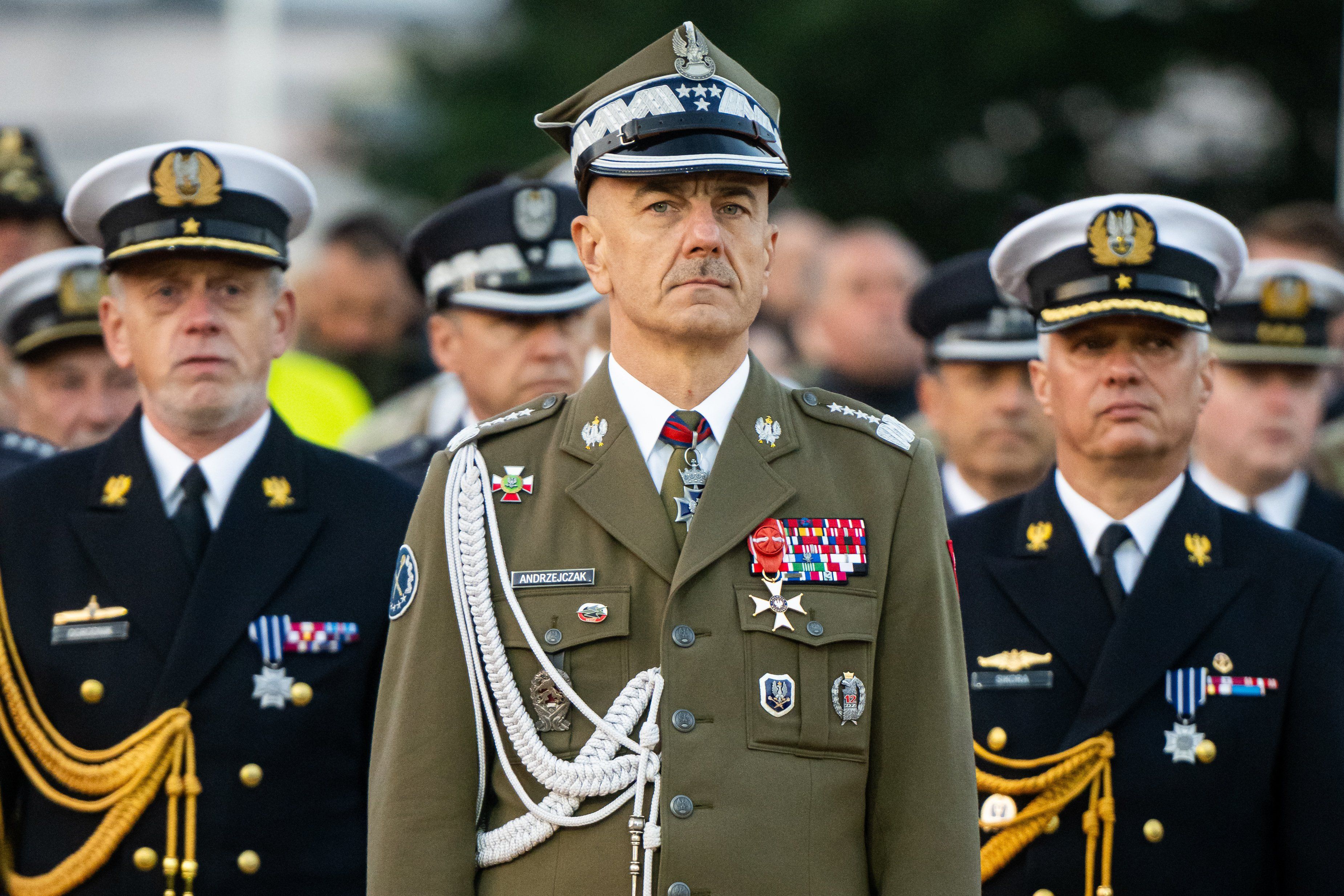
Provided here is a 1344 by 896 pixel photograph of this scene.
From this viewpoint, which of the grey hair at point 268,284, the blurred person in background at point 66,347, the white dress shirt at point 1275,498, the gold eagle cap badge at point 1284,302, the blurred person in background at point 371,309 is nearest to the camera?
the grey hair at point 268,284

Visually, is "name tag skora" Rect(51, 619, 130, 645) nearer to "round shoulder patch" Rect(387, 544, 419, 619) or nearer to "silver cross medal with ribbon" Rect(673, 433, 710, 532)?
"round shoulder patch" Rect(387, 544, 419, 619)

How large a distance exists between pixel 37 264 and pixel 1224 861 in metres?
4.05

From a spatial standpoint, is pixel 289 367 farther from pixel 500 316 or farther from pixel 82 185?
pixel 82 185

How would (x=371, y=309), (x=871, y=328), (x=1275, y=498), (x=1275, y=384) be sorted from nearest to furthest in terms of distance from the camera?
1. (x=1275, y=384)
2. (x=1275, y=498)
3. (x=871, y=328)
4. (x=371, y=309)

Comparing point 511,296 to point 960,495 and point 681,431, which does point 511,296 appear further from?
point 681,431

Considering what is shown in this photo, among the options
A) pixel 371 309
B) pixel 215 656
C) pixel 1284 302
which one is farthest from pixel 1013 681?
pixel 371 309

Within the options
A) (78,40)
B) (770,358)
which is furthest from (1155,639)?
(78,40)

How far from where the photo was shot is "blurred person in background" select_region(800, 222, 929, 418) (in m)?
8.34

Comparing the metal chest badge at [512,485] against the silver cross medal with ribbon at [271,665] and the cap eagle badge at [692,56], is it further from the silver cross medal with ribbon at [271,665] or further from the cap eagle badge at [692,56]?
the silver cross medal with ribbon at [271,665]

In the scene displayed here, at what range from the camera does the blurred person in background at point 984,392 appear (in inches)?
241

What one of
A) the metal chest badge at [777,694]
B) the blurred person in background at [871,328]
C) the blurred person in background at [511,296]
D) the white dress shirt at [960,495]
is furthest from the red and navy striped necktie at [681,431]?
the blurred person in background at [871,328]

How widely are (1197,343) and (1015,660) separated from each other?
0.89 m

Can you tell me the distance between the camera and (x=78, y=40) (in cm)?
4103

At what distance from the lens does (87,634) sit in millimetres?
4297
